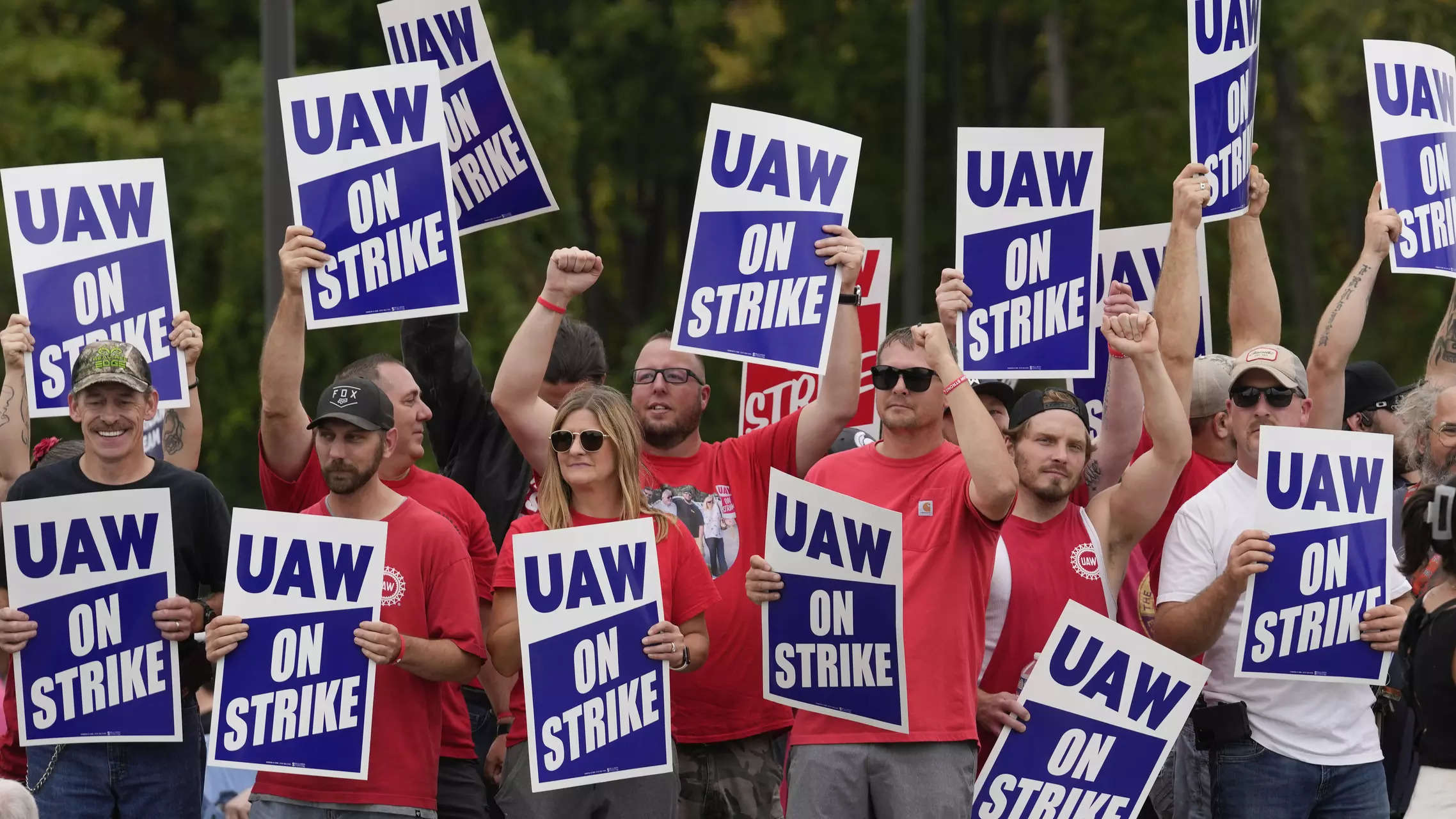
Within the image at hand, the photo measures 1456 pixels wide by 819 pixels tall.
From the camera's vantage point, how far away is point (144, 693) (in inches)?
231

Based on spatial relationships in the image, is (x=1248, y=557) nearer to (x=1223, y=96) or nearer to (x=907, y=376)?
(x=907, y=376)

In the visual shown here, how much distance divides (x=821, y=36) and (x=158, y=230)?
51.9 ft

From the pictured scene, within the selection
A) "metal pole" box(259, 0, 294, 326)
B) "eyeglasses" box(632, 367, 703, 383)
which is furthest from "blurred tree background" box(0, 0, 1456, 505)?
"eyeglasses" box(632, 367, 703, 383)

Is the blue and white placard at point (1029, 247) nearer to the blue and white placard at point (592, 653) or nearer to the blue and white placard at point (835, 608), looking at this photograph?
the blue and white placard at point (835, 608)

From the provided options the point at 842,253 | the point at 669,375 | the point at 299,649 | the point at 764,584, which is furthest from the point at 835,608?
the point at 299,649

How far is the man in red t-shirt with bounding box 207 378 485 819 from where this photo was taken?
558 cm

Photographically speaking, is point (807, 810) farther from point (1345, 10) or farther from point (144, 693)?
point (1345, 10)

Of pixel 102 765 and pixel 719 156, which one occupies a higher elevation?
pixel 719 156

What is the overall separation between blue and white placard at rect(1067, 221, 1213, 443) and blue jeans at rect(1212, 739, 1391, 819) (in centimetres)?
176

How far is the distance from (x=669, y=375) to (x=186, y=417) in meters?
1.74

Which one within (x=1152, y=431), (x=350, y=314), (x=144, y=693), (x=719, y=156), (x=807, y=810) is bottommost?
(x=807, y=810)

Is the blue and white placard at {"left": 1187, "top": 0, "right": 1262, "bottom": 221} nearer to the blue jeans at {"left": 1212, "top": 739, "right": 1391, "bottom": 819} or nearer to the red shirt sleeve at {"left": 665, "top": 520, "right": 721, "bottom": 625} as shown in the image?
the blue jeans at {"left": 1212, "top": 739, "right": 1391, "bottom": 819}

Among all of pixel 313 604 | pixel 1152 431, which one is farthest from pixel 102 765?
pixel 1152 431

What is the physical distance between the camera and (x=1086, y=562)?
19.5 feet
